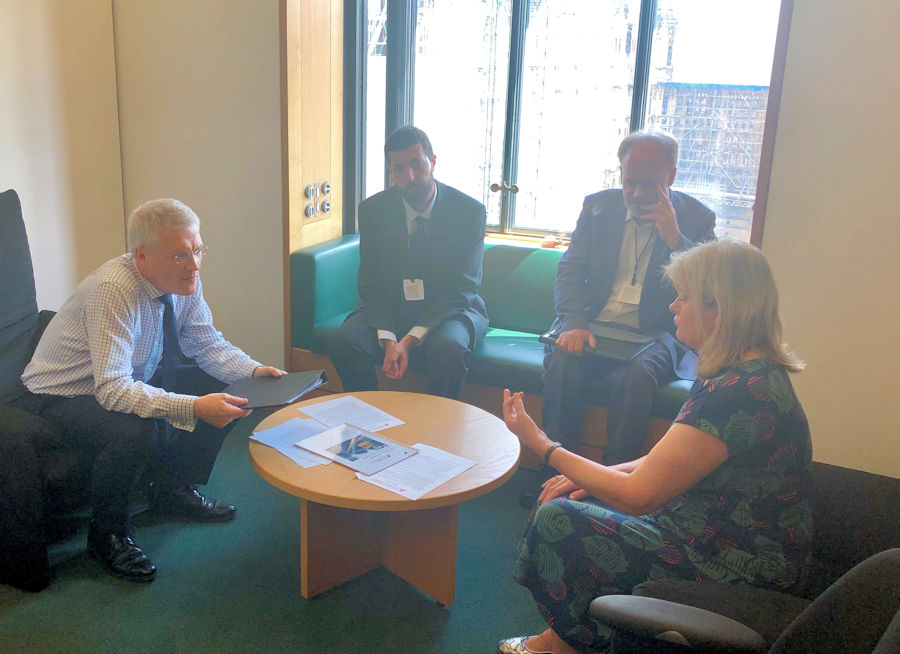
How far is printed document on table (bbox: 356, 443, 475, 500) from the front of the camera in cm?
187

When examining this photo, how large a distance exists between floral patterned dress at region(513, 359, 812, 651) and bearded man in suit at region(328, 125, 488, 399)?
4.35ft

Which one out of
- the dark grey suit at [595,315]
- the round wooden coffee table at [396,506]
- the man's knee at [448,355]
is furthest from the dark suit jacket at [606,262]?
the round wooden coffee table at [396,506]

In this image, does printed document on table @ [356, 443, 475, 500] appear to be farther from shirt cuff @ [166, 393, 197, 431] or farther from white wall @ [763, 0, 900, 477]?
white wall @ [763, 0, 900, 477]

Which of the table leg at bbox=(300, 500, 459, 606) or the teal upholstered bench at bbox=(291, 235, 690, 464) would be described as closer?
the table leg at bbox=(300, 500, 459, 606)

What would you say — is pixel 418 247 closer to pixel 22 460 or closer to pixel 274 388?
pixel 274 388

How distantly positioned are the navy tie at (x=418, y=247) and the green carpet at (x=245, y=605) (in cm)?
107

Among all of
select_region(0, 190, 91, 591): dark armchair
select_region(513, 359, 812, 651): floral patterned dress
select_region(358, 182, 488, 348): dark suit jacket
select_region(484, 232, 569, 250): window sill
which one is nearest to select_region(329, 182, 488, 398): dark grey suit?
select_region(358, 182, 488, 348): dark suit jacket

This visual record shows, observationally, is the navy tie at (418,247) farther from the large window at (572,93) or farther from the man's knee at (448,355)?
the large window at (572,93)

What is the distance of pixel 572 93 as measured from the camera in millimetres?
3445

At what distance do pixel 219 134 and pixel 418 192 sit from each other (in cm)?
106

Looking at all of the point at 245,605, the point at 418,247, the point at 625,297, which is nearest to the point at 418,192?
the point at 418,247

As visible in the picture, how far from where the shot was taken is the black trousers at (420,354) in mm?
2824

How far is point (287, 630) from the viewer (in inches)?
78.8

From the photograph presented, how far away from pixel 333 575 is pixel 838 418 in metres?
1.89
